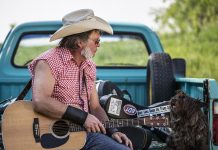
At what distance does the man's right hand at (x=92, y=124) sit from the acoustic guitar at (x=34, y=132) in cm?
7

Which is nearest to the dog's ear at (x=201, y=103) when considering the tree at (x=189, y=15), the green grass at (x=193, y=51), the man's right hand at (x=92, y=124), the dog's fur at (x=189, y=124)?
the dog's fur at (x=189, y=124)

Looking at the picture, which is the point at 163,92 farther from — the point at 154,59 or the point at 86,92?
the point at 86,92

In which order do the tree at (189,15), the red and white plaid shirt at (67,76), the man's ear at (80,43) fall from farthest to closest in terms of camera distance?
1. the tree at (189,15)
2. the man's ear at (80,43)
3. the red and white plaid shirt at (67,76)

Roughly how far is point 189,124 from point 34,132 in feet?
3.17

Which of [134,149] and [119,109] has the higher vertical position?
[119,109]

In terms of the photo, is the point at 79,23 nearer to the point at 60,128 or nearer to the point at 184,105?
the point at 60,128

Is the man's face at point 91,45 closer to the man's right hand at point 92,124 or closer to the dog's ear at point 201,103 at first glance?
the man's right hand at point 92,124

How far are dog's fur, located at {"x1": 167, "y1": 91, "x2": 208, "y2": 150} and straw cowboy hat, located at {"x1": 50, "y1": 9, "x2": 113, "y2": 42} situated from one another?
696mm

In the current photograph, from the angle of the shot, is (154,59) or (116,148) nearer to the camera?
(116,148)

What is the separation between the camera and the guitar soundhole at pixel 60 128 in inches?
143

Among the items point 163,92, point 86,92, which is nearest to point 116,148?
point 86,92

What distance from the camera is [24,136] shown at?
3611 millimetres

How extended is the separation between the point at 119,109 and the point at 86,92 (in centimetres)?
35

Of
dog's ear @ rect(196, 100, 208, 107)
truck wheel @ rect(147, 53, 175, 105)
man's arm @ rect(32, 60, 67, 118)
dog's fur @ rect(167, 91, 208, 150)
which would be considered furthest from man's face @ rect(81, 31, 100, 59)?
truck wheel @ rect(147, 53, 175, 105)
